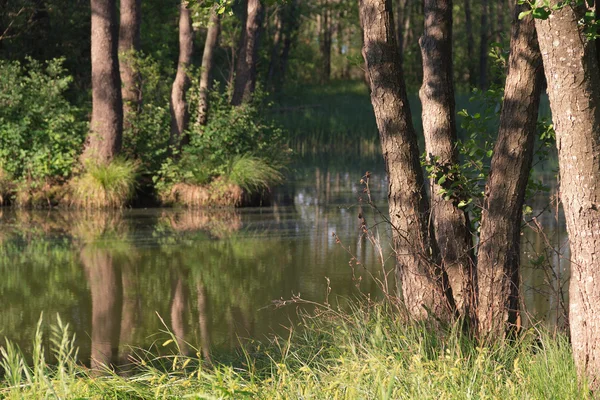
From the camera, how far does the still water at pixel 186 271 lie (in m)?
8.55

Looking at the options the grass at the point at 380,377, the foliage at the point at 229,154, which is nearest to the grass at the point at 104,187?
the foliage at the point at 229,154

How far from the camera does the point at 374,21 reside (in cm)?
668

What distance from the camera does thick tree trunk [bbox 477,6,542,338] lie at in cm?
612

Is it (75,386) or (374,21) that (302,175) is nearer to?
(374,21)

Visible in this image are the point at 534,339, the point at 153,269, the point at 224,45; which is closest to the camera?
the point at 534,339

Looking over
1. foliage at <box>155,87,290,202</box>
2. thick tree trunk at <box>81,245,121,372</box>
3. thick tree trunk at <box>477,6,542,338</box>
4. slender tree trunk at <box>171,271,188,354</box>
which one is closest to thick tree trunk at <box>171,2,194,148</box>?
foliage at <box>155,87,290,202</box>

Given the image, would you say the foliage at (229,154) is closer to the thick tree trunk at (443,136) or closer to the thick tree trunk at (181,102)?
the thick tree trunk at (181,102)

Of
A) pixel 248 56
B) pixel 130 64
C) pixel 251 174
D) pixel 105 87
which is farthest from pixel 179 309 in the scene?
pixel 248 56

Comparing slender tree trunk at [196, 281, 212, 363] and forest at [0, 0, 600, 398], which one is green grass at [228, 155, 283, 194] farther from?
slender tree trunk at [196, 281, 212, 363]

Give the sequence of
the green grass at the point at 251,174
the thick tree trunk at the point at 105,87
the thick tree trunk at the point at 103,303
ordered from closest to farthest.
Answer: the thick tree trunk at the point at 103,303, the green grass at the point at 251,174, the thick tree trunk at the point at 105,87

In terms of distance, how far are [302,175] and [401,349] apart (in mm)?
18875

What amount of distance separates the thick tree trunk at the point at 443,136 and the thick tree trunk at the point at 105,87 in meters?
11.8

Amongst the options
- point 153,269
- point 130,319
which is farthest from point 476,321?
point 153,269

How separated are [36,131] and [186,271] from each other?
7.92 m
